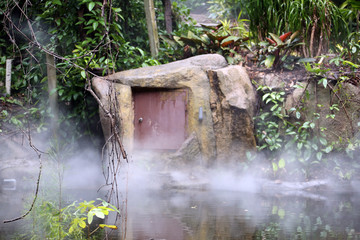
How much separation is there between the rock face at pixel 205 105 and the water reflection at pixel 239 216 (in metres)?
1.18

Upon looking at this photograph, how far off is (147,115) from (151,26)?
271cm

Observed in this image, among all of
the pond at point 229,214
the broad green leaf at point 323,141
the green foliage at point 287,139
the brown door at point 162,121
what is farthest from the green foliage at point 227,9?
the pond at point 229,214

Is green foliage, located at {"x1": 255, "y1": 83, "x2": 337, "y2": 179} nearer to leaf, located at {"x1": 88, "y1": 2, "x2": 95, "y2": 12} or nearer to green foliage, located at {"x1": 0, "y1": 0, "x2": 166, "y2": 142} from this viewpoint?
green foliage, located at {"x1": 0, "y1": 0, "x2": 166, "y2": 142}

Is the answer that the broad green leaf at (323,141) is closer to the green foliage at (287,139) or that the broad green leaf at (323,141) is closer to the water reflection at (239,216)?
the green foliage at (287,139)

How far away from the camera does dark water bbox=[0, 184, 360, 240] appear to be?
12.6 ft

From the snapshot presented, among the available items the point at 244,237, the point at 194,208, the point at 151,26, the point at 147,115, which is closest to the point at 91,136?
the point at 147,115

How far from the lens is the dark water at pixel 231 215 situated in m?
3.85

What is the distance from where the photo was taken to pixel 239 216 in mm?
4582

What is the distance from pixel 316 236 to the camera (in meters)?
3.76

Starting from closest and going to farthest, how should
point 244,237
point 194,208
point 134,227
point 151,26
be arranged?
point 244,237, point 134,227, point 194,208, point 151,26

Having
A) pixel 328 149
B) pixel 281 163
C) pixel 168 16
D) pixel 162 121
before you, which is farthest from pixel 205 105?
pixel 168 16

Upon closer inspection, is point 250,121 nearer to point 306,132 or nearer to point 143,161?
point 306,132

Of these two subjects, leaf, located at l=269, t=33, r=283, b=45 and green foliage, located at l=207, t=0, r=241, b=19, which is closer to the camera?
leaf, located at l=269, t=33, r=283, b=45

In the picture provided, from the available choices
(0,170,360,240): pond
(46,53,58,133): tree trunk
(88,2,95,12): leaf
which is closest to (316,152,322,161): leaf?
(0,170,360,240): pond
